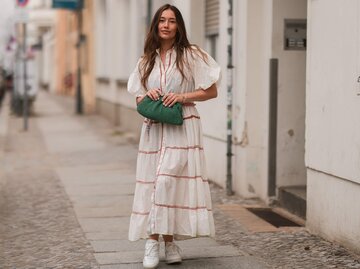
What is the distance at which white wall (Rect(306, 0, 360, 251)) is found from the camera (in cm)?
620

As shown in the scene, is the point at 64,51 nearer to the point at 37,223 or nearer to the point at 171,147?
the point at 37,223

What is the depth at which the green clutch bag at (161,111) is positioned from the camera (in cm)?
564

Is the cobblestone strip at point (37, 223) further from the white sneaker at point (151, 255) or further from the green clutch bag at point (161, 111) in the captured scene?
the green clutch bag at point (161, 111)

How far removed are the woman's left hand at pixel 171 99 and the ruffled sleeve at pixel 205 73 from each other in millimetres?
210

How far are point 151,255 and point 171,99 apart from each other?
116 centimetres

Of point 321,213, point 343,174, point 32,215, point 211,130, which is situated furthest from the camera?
point 211,130

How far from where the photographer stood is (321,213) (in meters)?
6.92

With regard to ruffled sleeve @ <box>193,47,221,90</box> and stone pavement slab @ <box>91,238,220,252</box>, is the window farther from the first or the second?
ruffled sleeve @ <box>193,47,221,90</box>

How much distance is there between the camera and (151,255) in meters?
5.86

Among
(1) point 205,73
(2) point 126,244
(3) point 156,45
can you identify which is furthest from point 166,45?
(2) point 126,244

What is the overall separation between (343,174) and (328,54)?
104cm

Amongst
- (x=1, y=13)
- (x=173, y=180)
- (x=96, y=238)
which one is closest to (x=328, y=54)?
(x=173, y=180)

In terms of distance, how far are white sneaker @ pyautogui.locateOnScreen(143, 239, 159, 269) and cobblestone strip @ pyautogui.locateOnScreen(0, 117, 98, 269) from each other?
47 cm

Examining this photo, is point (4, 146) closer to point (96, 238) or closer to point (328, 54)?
point (96, 238)
